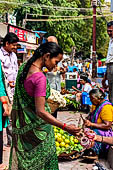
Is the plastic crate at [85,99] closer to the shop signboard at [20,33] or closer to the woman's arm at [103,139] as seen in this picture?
the woman's arm at [103,139]

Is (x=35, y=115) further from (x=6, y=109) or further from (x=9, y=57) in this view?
(x=9, y=57)

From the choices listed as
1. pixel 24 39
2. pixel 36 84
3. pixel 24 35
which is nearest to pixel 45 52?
pixel 36 84

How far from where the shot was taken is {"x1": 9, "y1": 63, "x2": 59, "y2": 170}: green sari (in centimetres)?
255

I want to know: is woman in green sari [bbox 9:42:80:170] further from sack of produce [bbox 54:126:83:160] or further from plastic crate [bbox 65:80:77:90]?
plastic crate [bbox 65:80:77:90]

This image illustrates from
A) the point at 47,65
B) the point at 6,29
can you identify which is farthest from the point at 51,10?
the point at 47,65

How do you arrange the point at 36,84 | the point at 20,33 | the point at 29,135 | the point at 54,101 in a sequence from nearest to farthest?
the point at 36,84 → the point at 29,135 → the point at 54,101 → the point at 20,33

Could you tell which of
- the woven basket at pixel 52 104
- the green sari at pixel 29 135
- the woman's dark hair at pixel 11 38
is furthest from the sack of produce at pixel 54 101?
the green sari at pixel 29 135

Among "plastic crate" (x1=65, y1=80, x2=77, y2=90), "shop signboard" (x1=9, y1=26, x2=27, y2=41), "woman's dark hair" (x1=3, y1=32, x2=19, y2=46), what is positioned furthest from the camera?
"shop signboard" (x1=9, y1=26, x2=27, y2=41)

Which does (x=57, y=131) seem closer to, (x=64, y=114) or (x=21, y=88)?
(x=21, y=88)

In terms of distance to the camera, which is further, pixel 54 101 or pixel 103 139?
pixel 54 101

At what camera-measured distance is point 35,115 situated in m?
2.54

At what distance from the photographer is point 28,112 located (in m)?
2.55

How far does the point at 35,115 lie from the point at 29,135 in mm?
190

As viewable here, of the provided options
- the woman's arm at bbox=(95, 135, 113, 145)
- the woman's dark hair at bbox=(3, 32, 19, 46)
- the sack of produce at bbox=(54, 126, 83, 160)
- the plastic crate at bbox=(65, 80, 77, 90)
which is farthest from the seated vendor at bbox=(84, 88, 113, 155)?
the plastic crate at bbox=(65, 80, 77, 90)
